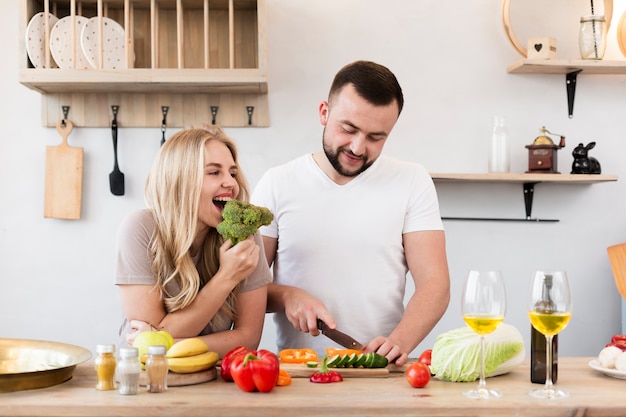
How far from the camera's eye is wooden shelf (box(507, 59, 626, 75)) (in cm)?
338

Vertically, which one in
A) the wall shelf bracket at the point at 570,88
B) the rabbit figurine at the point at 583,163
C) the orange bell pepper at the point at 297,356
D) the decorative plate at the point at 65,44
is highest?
the decorative plate at the point at 65,44

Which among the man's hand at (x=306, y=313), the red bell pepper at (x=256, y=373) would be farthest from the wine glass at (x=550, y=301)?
the man's hand at (x=306, y=313)

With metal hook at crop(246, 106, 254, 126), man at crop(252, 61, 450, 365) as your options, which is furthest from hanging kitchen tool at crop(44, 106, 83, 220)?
man at crop(252, 61, 450, 365)

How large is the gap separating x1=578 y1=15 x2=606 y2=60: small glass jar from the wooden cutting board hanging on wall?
2327mm

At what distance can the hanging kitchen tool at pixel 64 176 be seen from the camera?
348 centimetres

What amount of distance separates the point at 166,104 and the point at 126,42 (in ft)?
1.20

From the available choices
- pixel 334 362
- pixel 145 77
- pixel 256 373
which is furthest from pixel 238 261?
pixel 145 77

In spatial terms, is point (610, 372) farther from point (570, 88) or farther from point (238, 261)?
point (570, 88)

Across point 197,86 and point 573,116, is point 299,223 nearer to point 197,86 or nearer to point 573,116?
point 197,86

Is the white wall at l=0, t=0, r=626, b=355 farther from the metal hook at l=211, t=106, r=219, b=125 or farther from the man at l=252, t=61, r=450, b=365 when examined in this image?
the man at l=252, t=61, r=450, b=365

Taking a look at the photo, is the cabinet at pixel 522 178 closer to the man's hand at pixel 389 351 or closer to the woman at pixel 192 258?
the woman at pixel 192 258

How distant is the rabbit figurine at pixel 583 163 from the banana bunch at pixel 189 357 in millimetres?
2321

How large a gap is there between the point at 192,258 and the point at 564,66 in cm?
205

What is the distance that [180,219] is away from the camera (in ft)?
6.97
